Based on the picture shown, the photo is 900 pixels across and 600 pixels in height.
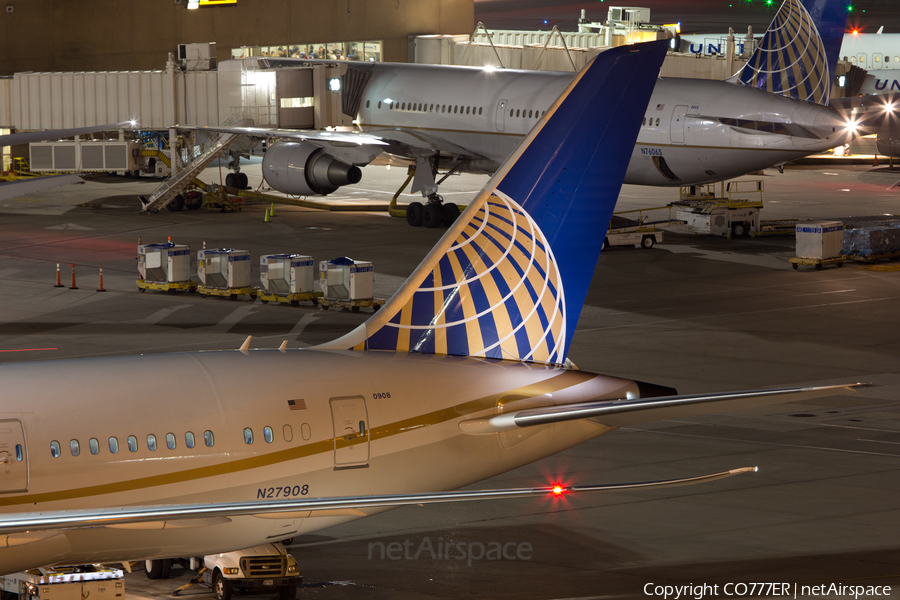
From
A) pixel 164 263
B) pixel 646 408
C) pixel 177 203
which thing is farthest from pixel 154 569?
pixel 177 203

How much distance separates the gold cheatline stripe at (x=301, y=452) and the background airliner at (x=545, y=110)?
2716cm

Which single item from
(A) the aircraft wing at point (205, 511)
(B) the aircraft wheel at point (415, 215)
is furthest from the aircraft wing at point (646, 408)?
(B) the aircraft wheel at point (415, 215)

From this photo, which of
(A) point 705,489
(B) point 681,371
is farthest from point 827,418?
(A) point 705,489

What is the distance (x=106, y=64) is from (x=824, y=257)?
135 ft

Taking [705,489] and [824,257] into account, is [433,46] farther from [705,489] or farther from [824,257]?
[705,489]

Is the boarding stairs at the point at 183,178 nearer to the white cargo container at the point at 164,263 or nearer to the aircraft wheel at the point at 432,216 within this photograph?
the aircraft wheel at the point at 432,216

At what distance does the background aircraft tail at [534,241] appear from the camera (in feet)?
43.7

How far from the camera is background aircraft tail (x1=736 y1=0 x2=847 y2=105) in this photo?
42688mm

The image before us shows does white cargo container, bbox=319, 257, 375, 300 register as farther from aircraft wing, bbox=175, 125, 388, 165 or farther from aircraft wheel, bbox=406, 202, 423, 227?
aircraft wing, bbox=175, 125, 388, 165

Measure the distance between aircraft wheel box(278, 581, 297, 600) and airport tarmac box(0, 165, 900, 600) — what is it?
57 cm

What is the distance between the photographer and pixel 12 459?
1040cm

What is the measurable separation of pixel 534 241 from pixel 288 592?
464cm

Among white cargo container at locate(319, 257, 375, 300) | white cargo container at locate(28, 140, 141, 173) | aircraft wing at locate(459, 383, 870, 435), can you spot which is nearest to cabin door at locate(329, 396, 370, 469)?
aircraft wing at locate(459, 383, 870, 435)

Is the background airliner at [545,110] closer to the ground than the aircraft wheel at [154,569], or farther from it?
farther from it
